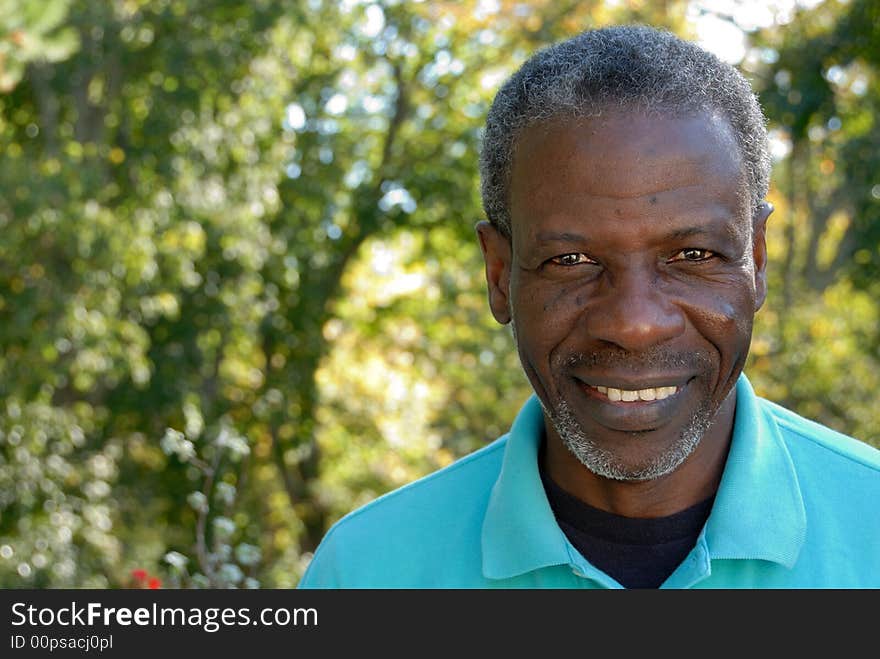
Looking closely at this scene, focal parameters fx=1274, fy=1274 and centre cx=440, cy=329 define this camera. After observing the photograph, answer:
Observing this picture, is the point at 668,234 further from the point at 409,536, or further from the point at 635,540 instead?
the point at 409,536

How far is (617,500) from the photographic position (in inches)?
79.1

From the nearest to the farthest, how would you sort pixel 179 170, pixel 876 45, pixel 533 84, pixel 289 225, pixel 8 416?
pixel 533 84, pixel 876 45, pixel 8 416, pixel 179 170, pixel 289 225

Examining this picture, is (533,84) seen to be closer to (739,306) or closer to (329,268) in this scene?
(739,306)

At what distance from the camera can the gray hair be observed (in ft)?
6.28

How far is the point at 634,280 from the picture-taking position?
6.10 feet

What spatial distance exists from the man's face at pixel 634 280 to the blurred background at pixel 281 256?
3.34 metres

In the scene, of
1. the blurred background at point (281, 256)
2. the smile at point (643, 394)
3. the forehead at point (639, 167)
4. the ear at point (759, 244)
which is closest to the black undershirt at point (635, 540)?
the smile at point (643, 394)

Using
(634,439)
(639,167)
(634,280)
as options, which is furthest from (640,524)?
(639,167)

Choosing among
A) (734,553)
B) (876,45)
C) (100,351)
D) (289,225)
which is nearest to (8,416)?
(100,351)

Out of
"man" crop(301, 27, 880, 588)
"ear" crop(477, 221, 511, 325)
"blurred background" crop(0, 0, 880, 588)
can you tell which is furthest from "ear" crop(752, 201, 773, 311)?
"blurred background" crop(0, 0, 880, 588)

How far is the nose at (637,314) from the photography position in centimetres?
185

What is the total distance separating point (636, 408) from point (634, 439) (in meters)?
0.06

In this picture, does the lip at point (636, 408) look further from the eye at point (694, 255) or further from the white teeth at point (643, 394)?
the eye at point (694, 255)

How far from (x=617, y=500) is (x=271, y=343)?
35.9ft
